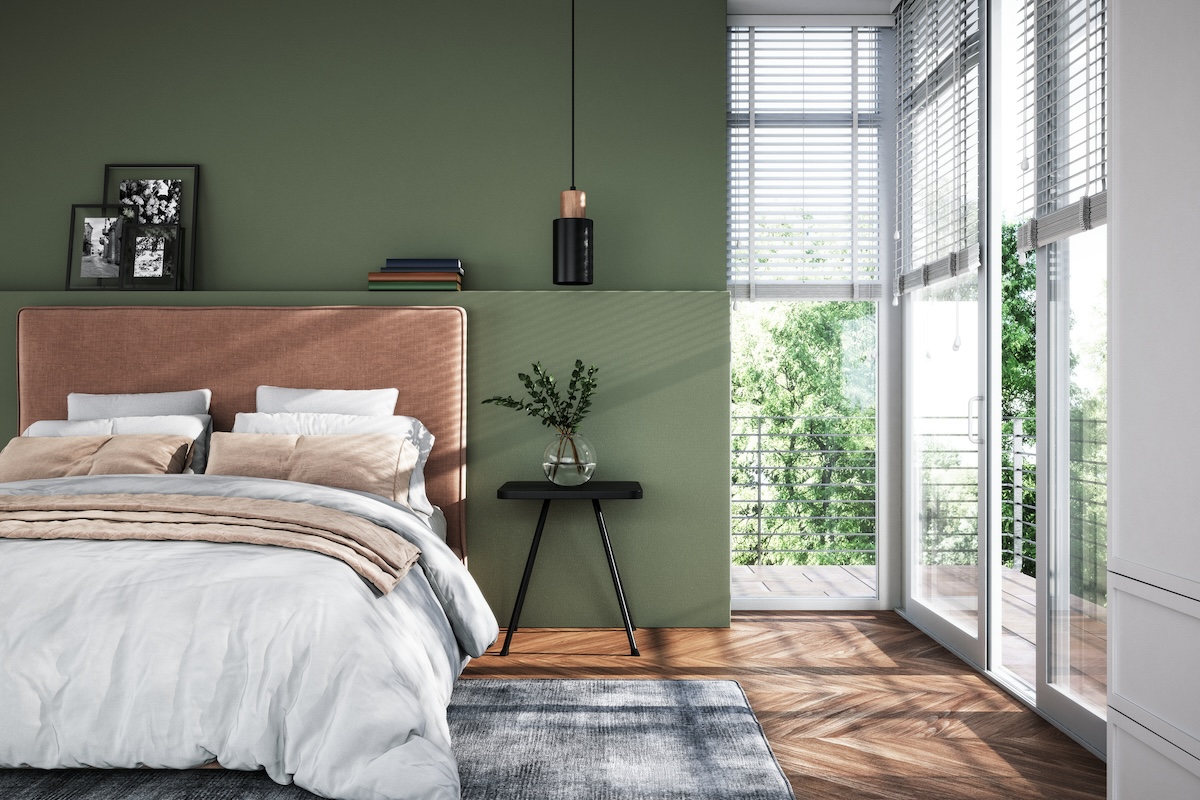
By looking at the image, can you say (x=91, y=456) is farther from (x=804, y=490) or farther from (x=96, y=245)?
(x=804, y=490)

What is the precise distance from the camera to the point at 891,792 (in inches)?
84.6

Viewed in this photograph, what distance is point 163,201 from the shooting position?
3.95 metres

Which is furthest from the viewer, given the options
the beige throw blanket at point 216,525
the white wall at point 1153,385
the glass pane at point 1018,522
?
the glass pane at point 1018,522

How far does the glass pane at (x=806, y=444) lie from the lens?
4102mm

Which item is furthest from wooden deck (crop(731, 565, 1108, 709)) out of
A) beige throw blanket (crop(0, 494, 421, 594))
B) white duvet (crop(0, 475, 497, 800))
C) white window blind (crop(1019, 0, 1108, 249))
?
beige throw blanket (crop(0, 494, 421, 594))

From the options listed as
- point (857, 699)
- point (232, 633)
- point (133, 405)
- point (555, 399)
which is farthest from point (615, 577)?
point (133, 405)

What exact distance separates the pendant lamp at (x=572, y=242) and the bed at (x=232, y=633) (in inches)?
54.4

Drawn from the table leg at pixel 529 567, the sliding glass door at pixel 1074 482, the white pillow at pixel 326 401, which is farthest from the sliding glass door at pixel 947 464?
the white pillow at pixel 326 401

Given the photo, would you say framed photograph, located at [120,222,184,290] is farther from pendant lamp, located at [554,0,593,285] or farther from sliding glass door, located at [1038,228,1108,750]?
sliding glass door, located at [1038,228,1108,750]

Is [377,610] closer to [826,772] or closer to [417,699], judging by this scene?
[417,699]

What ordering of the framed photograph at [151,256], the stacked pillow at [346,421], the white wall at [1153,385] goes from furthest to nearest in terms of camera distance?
the framed photograph at [151,256] < the stacked pillow at [346,421] < the white wall at [1153,385]

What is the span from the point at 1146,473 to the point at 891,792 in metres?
1.03

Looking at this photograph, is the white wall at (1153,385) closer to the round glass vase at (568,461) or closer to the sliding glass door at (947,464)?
the sliding glass door at (947,464)

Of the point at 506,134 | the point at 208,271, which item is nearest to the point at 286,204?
the point at 208,271
